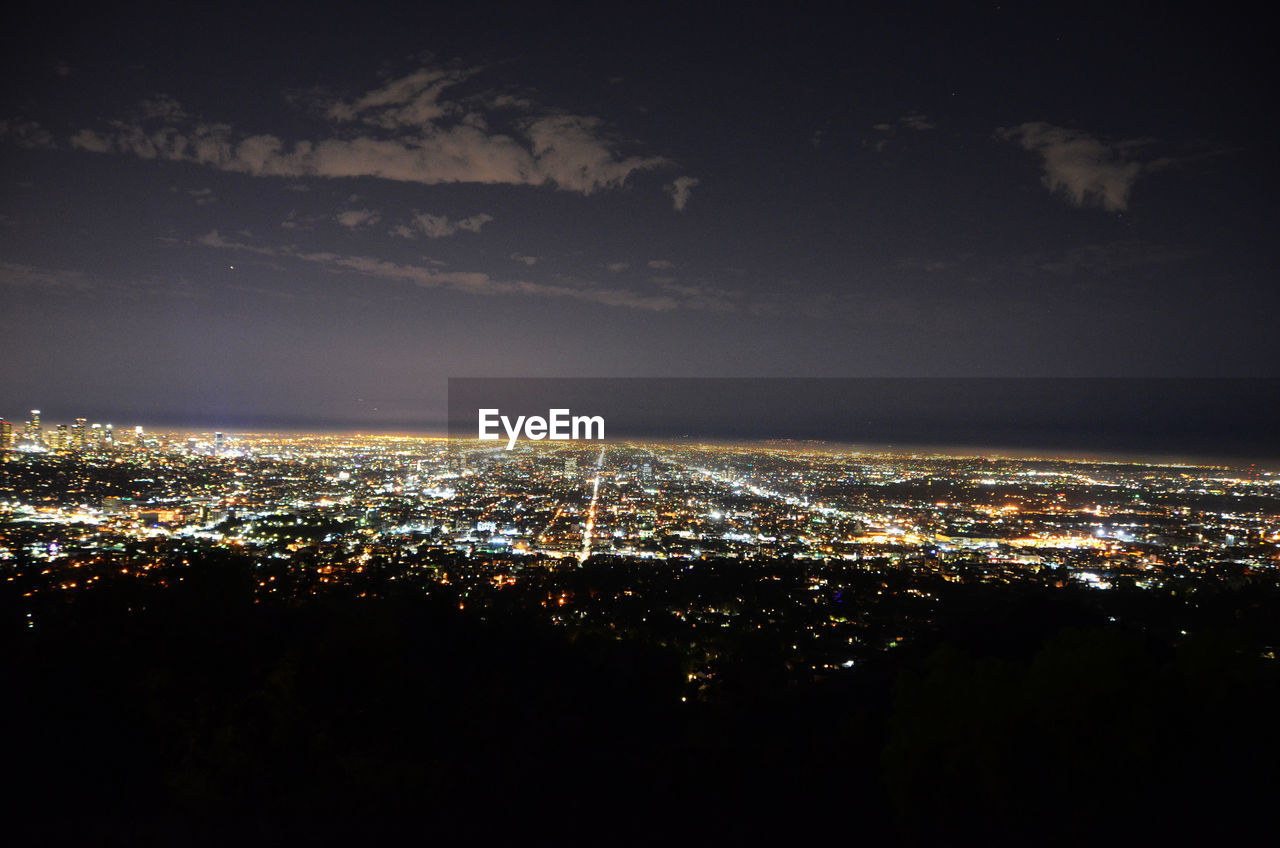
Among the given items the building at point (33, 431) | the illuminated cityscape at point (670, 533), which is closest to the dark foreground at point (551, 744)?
the illuminated cityscape at point (670, 533)

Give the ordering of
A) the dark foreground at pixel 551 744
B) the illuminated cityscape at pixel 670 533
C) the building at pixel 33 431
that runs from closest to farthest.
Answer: the dark foreground at pixel 551 744
the illuminated cityscape at pixel 670 533
the building at pixel 33 431

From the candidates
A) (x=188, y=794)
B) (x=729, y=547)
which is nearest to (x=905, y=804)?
(x=188, y=794)

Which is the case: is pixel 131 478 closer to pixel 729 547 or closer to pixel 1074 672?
pixel 729 547

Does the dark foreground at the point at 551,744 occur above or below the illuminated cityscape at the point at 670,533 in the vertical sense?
above

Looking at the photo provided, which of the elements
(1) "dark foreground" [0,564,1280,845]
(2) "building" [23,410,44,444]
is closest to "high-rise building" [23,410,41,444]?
(2) "building" [23,410,44,444]

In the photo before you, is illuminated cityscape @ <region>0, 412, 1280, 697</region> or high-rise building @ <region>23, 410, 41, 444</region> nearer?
illuminated cityscape @ <region>0, 412, 1280, 697</region>

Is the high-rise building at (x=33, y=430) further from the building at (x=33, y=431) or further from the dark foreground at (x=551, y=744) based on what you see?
the dark foreground at (x=551, y=744)

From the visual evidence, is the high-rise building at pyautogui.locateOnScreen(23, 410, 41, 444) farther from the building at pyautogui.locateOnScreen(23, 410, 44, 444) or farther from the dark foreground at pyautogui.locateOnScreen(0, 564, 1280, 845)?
the dark foreground at pyautogui.locateOnScreen(0, 564, 1280, 845)

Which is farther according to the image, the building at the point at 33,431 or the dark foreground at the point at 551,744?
the building at the point at 33,431
